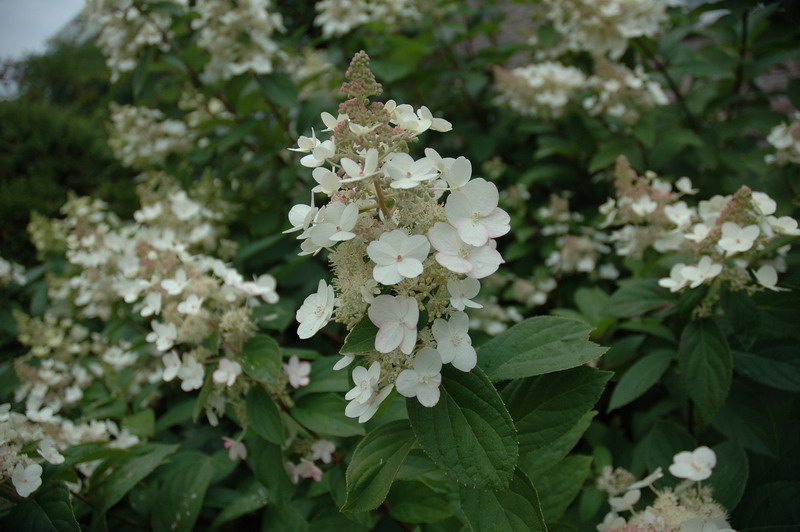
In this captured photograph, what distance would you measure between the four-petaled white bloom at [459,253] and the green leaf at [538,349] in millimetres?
235

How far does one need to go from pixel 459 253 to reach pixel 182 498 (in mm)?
1293

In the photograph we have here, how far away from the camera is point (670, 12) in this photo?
345cm

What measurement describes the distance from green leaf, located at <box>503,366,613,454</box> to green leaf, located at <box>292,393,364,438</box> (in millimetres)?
496

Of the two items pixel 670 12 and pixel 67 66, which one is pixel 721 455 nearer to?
pixel 670 12

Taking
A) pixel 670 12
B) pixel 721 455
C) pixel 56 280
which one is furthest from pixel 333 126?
pixel 670 12

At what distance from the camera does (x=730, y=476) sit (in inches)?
54.1

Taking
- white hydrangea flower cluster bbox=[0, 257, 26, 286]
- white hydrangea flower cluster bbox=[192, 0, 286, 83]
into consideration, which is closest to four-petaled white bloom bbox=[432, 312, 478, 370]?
white hydrangea flower cluster bbox=[192, 0, 286, 83]

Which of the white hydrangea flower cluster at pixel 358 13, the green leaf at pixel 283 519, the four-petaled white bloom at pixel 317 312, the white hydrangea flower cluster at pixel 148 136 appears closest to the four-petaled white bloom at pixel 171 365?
the green leaf at pixel 283 519

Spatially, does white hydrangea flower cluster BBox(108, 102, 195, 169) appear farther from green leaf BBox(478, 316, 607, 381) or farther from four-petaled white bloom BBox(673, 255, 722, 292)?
four-petaled white bloom BBox(673, 255, 722, 292)

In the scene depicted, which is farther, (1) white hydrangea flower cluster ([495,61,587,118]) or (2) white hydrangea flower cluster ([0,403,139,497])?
(1) white hydrangea flower cluster ([495,61,587,118])

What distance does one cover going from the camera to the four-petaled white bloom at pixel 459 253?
0.92m

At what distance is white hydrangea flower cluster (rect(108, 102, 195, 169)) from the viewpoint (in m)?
3.34

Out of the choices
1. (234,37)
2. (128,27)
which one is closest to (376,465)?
(234,37)

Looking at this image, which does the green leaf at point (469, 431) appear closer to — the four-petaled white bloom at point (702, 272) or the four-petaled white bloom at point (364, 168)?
the four-petaled white bloom at point (364, 168)
